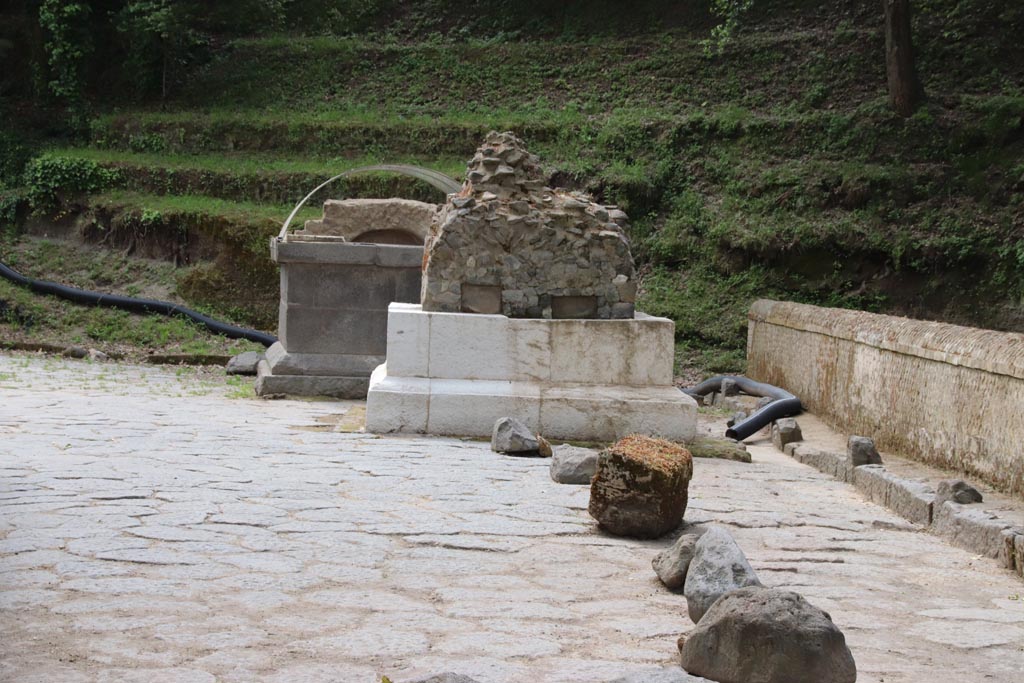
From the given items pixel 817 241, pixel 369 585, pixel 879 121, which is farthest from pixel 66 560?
pixel 879 121

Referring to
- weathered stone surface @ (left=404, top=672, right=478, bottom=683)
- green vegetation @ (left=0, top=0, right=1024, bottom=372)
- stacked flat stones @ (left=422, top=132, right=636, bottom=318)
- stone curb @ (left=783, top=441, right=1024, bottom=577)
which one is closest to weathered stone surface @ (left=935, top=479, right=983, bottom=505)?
stone curb @ (left=783, top=441, right=1024, bottom=577)

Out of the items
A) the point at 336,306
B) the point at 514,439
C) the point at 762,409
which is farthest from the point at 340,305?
the point at 514,439

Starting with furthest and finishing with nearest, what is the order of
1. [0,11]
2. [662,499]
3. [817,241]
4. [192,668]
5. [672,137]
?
[0,11]
[672,137]
[817,241]
[662,499]
[192,668]

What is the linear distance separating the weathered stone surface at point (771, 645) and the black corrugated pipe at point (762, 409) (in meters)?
5.81

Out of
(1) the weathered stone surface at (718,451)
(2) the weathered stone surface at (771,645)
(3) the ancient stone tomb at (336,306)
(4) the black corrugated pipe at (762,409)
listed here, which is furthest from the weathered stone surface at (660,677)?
(3) the ancient stone tomb at (336,306)

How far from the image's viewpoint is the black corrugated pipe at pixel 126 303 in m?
14.6

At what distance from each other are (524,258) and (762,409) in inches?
108

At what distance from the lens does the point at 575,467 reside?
5648 mm

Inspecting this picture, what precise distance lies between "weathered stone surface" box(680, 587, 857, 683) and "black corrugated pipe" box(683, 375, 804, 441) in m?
5.81

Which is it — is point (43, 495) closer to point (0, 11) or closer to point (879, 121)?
point (879, 121)

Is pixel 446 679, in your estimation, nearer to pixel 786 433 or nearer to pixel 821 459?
pixel 821 459

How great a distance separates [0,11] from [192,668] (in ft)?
79.3

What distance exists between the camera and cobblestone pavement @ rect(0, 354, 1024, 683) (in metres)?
2.95

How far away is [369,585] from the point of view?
11.9 feet
